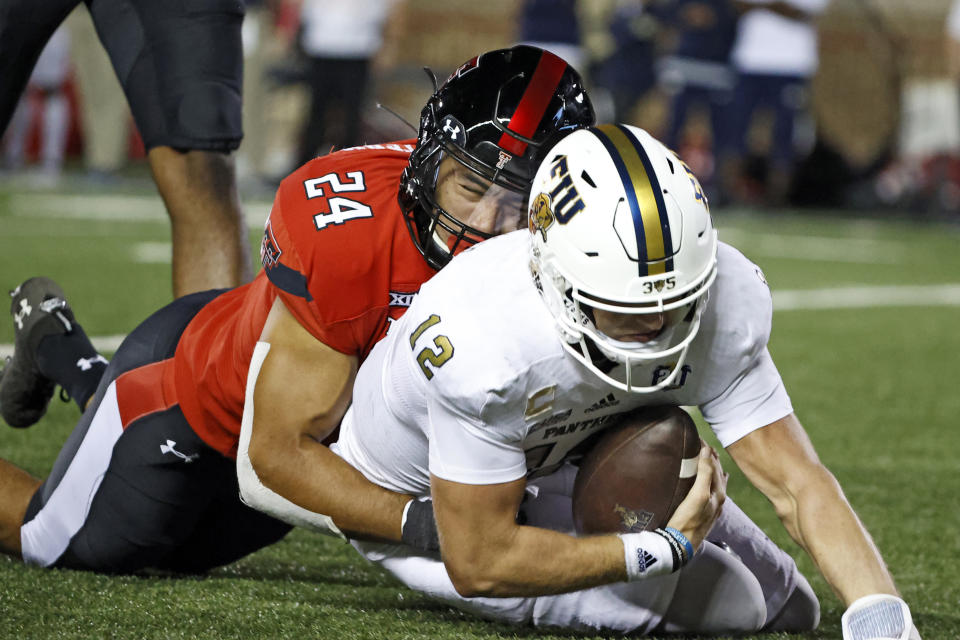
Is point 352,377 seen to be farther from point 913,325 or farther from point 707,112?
point 707,112

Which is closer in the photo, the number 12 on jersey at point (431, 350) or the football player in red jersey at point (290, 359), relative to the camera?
the number 12 on jersey at point (431, 350)

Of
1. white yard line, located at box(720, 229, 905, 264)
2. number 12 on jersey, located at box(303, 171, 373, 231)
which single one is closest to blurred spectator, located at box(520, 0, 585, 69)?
white yard line, located at box(720, 229, 905, 264)

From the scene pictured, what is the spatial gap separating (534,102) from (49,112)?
10.0m

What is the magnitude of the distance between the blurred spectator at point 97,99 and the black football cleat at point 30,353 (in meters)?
6.88

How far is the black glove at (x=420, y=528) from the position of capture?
2373mm

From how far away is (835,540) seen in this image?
2172 mm

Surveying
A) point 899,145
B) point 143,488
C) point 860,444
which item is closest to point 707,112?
point 899,145

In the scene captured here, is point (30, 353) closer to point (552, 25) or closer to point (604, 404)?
point (604, 404)

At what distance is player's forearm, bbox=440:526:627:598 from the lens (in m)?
2.14

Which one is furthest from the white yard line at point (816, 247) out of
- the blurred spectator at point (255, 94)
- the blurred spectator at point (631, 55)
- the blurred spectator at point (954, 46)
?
the blurred spectator at point (954, 46)

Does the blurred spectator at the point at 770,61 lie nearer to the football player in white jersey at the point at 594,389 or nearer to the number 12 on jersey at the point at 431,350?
A: the football player in white jersey at the point at 594,389

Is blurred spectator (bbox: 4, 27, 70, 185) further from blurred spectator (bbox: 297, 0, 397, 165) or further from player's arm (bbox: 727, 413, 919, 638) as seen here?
player's arm (bbox: 727, 413, 919, 638)

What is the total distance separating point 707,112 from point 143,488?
29.0 ft

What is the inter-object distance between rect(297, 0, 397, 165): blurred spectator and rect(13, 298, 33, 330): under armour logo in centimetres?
649
